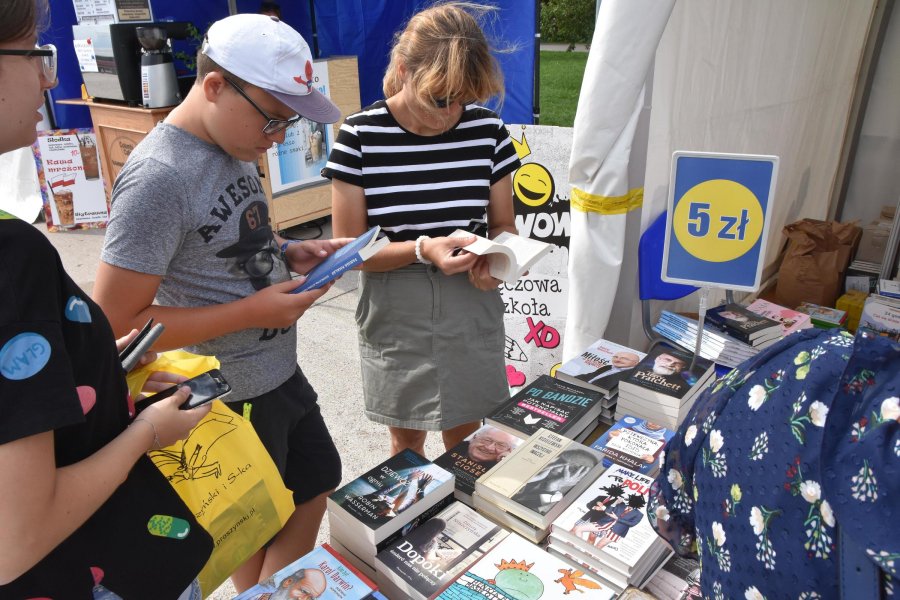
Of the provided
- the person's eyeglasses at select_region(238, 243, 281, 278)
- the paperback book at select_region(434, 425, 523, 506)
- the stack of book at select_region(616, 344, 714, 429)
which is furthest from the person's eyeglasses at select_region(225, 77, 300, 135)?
the stack of book at select_region(616, 344, 714, 429)

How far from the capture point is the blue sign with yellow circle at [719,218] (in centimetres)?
170

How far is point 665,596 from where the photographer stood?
3.81ft

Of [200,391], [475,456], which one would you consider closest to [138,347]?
[200,391]

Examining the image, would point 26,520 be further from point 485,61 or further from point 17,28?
point 485,61

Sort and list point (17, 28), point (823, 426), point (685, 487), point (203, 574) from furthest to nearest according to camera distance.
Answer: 1. point (203, 574)
2. point (685, 487)
3. point (17, 28)
4. point (823, 426)

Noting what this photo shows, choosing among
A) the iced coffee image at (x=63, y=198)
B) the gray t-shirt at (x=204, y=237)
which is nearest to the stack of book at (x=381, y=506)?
the gray t-shirt at (x=204, y=237)

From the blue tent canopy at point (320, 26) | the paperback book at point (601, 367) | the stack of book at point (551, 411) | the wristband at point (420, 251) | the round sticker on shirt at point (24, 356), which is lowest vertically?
the stack of book at point (551, 411)

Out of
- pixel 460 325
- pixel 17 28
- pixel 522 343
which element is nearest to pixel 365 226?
pixel 460 325

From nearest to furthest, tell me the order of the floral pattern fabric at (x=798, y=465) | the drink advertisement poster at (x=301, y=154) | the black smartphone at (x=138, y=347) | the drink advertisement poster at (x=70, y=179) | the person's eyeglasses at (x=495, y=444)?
the floral pattern fabric at (x=798, y=465), the black smartphone at (x=138, y=347), the person's eyeglasses at (x=495, y=444), the drink advertisement poster at (x=301, y=154), the drink advertisement poster at (x=70, y=179)

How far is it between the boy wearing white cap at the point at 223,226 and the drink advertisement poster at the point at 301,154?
3.91m

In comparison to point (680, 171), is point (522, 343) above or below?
below

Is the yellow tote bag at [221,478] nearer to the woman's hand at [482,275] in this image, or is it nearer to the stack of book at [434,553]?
the stack of book at [434,553]

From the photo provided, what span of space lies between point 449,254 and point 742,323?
1.23m

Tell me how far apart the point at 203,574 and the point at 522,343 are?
218cm
